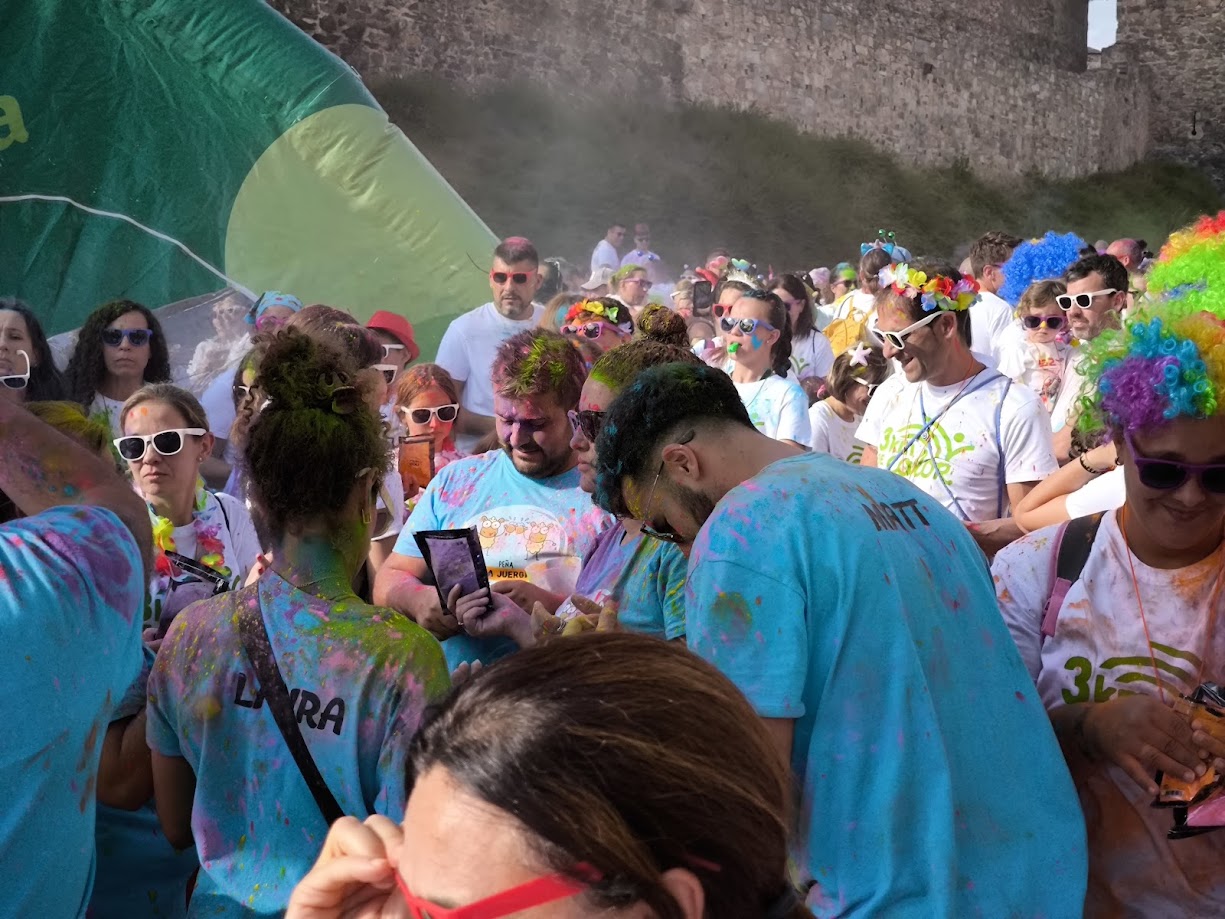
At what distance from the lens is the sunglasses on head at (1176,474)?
226cm

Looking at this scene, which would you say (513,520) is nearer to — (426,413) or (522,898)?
(426,413)

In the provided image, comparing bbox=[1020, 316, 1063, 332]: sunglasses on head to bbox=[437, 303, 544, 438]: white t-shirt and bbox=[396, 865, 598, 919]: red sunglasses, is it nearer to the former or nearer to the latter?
bbox=[437, 303, 544, 438]: white t-shirt

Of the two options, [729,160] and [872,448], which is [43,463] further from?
[729,160]

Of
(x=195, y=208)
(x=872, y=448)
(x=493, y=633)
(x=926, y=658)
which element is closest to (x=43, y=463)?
(x=493, y=633)

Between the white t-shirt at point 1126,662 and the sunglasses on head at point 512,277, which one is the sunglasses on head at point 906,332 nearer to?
the white t-shirt at point 1126,662

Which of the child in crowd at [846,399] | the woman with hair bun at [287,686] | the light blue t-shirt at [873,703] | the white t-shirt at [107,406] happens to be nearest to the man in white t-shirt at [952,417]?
the child in crowd at [846,399]

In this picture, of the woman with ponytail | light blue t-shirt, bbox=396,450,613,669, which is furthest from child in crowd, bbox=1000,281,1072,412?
light blue t-shirt, bbox=396,450,613,669

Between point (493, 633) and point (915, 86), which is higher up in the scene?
point (915, 86)

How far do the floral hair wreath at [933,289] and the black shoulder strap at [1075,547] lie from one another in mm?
2070

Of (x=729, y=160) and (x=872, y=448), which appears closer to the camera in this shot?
(x=872, y=448)

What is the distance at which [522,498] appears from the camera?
3.52m

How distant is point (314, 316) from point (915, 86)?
2751cm

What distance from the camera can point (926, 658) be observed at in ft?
6.16

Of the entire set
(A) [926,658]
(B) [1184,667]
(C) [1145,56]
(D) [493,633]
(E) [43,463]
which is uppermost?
(C) [1145,56]
